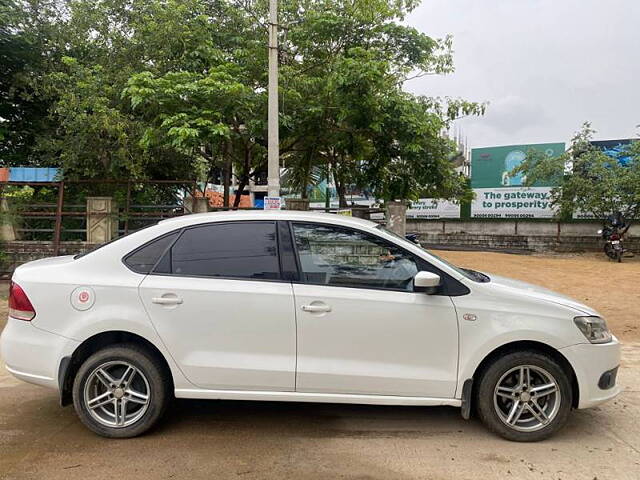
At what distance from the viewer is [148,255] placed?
3.65m

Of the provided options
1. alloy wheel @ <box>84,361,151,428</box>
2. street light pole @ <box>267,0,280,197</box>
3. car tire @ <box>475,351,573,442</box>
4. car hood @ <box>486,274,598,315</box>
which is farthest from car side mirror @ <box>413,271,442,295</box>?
street light pole @ <box>267,0,280,197</box>

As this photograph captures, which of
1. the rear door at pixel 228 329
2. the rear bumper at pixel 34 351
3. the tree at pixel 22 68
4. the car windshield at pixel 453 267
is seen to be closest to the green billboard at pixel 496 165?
the tree at pixel 22 68

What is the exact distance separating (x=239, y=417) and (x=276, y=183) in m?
4.89

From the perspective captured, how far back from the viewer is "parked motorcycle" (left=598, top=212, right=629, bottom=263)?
49.2ft

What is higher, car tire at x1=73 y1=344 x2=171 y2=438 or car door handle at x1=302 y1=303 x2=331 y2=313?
car door handle at x1=302 y1=303 x2=331 y2=313

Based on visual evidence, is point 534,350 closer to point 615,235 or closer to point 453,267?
point 453,267

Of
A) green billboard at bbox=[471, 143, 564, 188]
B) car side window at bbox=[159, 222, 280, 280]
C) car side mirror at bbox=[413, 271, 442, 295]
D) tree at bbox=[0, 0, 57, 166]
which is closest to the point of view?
car side mirror at bbox=[413, 271, 442, 295]

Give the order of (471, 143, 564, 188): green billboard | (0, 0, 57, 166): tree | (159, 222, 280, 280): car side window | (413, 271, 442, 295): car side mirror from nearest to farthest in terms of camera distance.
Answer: (413, 271, 442, 295): car side mirror
(159, 222, 280, 280): car side window
(0, 0, 57, 166): tree
(471, 143, 564, 188): green billboard

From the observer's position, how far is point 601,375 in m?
3.50

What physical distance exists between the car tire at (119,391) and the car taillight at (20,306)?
0.54 m

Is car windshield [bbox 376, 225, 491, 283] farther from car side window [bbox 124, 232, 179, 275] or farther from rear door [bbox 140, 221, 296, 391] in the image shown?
car side window [bbox 124, 232, 179, 275]

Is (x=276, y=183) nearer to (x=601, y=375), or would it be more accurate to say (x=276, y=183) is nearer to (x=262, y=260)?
(x=262, y=260)

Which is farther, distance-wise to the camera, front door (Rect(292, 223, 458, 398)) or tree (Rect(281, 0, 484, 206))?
tree (Rect(281, 0, 484, 206))

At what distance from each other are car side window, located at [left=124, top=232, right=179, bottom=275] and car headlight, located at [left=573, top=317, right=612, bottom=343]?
120 inches
